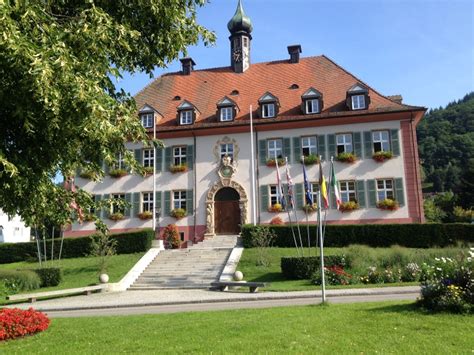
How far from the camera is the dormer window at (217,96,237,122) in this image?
30109mm

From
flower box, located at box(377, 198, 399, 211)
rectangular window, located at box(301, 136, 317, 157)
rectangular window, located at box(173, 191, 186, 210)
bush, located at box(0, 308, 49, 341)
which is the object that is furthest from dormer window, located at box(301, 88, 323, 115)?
bush, located at box(0, 308, 49, 341)

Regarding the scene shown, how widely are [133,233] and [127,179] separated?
5198mm

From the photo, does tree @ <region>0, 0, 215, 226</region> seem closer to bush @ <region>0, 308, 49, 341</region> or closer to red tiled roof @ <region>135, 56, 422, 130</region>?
bush @ <region>0, 308, 49, 341</region>

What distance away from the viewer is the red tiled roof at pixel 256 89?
2934 cm

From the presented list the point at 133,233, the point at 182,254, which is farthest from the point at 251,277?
the point at 133,233

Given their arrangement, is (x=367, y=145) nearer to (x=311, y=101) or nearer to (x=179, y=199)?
(x=311, y=101)

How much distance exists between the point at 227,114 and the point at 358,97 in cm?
824

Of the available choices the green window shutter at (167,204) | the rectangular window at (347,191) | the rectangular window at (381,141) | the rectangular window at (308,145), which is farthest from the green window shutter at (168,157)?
the rectangular window at (381,141)

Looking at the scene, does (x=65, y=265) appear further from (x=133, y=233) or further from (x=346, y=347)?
(x=346, y=347)

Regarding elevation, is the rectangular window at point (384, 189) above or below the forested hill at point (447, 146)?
below

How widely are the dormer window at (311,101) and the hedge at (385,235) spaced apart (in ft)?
25.0

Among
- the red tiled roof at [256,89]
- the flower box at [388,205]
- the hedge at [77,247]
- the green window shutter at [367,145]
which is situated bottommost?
the hedge at [77,247]

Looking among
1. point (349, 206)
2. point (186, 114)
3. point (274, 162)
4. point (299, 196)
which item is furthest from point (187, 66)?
point (349, 206)

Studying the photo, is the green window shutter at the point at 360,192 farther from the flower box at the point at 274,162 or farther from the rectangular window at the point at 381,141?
the flower box at the point at 274,162
